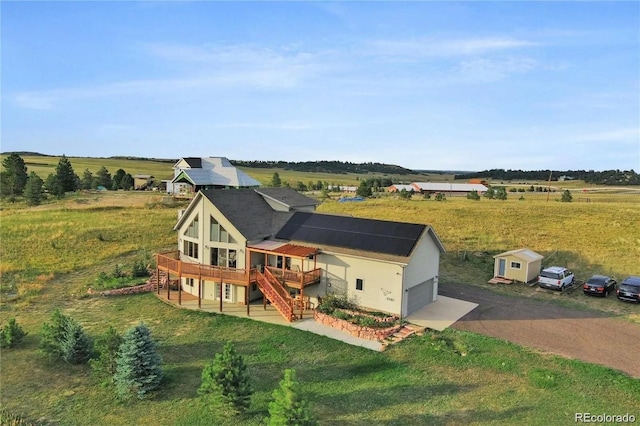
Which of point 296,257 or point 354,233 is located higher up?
point 354,233

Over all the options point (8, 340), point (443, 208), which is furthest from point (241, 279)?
point (443, 208)

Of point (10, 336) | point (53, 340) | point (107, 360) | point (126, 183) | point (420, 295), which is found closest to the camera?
point (107, 360)

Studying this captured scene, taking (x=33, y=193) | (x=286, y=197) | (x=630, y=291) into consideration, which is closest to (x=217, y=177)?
(x=286, y=197)

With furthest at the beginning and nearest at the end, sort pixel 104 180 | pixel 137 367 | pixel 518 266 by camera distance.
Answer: pixel 104 180, pixel 518 266, pixel 137 367

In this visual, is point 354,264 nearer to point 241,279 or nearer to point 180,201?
point 241,279

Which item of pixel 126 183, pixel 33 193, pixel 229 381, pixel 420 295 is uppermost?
pixel 126 183

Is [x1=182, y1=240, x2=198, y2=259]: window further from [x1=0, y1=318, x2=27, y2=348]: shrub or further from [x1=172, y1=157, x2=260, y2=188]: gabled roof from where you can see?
[x1=172, y1=157, x2=260, y2=188]: gabled roof

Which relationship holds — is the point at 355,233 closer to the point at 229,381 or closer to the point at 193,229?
the point at 193,229

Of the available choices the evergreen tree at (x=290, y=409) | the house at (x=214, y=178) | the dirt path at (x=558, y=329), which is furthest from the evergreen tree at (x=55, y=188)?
the evergreen tree at (x=290, y=409)

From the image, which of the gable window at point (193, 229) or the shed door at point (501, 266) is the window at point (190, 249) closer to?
the gable window at point (193, 229)
